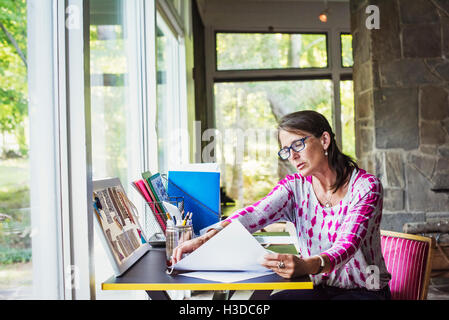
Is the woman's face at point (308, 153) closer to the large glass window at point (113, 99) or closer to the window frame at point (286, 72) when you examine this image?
the large glass window at point (113, 99)

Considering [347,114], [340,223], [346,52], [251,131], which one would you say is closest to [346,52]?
[346,52]

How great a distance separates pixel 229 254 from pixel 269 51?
5.15m

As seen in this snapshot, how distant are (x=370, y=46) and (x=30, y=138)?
3.39 m

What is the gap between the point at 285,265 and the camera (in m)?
1.24

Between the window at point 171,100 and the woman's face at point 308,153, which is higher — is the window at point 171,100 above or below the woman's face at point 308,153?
above

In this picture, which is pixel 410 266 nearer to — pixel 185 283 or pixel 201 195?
pixel 201 195

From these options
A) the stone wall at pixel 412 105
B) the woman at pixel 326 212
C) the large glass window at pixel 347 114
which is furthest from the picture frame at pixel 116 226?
the large glass window at pixel 347 114

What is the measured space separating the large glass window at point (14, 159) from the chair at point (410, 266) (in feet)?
4.49

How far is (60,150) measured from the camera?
4.27 feet

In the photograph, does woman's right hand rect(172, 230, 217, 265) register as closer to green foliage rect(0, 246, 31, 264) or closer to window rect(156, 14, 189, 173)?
green foliage rect(0, 246, 31, 264)

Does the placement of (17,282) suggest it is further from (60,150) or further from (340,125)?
(340,125)

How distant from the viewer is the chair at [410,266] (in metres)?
1.77

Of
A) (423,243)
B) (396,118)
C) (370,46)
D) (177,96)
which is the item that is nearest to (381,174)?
(396,118)

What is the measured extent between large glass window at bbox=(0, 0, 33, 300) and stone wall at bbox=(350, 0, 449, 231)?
330 centimetres
